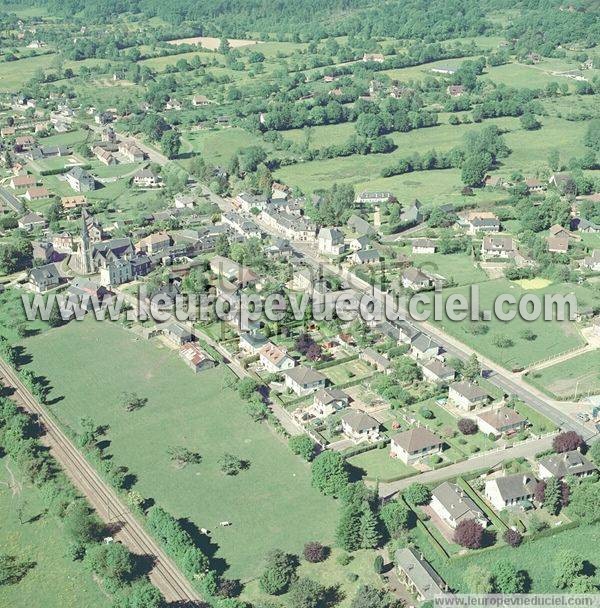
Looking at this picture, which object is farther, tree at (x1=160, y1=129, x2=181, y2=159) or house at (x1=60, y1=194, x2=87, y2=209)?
tree at (x1=160, y1=129, x2=181, y2=159)

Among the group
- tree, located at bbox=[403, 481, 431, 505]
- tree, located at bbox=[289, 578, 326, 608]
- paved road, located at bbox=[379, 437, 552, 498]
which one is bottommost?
paved road, located at bbox=[379, 437, 552, 498]

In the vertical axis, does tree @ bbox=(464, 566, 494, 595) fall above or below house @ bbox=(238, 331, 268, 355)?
above

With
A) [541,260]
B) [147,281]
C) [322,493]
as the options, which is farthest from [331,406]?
[541,260]

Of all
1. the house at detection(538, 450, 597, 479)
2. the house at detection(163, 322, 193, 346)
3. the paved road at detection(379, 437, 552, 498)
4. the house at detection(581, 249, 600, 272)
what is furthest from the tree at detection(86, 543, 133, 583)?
the house at detection(581, 249, 600, 272)

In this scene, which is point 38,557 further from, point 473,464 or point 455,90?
point 455,90

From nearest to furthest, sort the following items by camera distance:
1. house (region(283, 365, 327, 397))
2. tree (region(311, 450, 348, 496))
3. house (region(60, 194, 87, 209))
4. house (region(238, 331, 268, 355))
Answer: tree (region(311, 450, 348, 496)) → house (region(283, 365, 327, 397)) → house (region(238, 331, 268, 355)) → house (region(60, 194, 87, 209))

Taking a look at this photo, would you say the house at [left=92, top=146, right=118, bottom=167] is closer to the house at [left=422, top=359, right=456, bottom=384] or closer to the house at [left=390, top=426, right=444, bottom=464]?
the house at [left=422, top=359, right=456, bottom=384]

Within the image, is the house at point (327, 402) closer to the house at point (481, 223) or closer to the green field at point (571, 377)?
the green field at point (571, 377)
